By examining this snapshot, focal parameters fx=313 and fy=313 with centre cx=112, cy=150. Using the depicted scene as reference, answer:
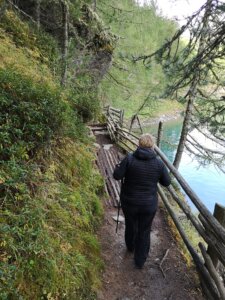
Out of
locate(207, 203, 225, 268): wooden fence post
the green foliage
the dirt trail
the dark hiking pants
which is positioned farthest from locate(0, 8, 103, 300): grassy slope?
locate(207, 203, 225, 268): wooden fence post

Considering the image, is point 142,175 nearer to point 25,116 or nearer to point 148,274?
point 148,274

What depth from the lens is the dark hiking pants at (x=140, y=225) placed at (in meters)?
3.85

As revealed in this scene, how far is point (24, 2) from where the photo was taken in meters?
8.59

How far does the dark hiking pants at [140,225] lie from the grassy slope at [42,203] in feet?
1.68

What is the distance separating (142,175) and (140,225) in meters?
0.69

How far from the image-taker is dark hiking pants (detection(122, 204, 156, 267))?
3.85 meters

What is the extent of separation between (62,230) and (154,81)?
29.7 metres

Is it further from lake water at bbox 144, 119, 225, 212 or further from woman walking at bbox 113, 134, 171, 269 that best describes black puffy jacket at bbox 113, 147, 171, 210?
lake water at bbox 144, 119, 225, 212

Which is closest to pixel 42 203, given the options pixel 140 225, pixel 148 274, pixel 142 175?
pixel 142 175

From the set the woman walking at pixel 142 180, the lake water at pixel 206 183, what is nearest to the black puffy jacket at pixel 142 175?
the woman walking at pixel 142 180

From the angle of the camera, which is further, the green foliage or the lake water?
the lake water

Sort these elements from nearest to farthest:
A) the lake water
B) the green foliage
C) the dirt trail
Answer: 1. the green foliage
2. the dirt trail
3. the lake water

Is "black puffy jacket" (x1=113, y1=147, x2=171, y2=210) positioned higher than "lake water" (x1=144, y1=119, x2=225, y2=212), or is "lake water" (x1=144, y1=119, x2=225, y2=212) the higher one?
"black puffy jacket" (x1=113, y1=147, x2=171, y2=210)

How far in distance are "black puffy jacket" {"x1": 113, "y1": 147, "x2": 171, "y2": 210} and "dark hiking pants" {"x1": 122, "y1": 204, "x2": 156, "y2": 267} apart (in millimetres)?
87
